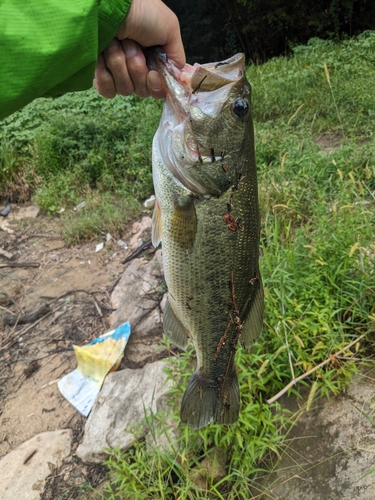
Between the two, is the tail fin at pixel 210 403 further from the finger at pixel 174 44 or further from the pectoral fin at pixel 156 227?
the finger at pixel 174 44

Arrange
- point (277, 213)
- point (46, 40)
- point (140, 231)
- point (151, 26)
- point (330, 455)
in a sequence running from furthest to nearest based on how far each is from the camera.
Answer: point (140, 231), point (277, 213), point (330, 455), point (151, 26), point (46, 40)

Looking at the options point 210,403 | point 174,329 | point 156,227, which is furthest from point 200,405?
point 156,227

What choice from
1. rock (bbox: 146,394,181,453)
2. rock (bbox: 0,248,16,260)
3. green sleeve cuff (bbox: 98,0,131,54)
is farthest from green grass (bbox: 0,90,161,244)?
green sleeve cuff (bbox: 98,0,131,54)

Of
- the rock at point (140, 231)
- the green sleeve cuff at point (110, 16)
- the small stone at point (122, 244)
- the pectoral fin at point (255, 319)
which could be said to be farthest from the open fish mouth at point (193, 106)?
the small stone at point (122, 244)

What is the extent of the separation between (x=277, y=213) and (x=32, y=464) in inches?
109

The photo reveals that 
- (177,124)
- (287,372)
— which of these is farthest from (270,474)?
(177,124)

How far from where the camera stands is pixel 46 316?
171 inches

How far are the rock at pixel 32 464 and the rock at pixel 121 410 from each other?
0.20 metres

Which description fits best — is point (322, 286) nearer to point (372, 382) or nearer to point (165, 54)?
point (372, 382)

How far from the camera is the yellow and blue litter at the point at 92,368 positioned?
3.34 meters

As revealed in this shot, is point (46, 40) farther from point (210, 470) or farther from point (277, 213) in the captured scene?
point (277, 213)

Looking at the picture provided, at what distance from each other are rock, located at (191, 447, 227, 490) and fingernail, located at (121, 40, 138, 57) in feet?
6.86

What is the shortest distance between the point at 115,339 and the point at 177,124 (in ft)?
7.88

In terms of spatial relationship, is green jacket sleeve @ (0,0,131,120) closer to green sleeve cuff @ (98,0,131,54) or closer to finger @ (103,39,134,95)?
green sleeve cuff @ (98,0,131,54)
